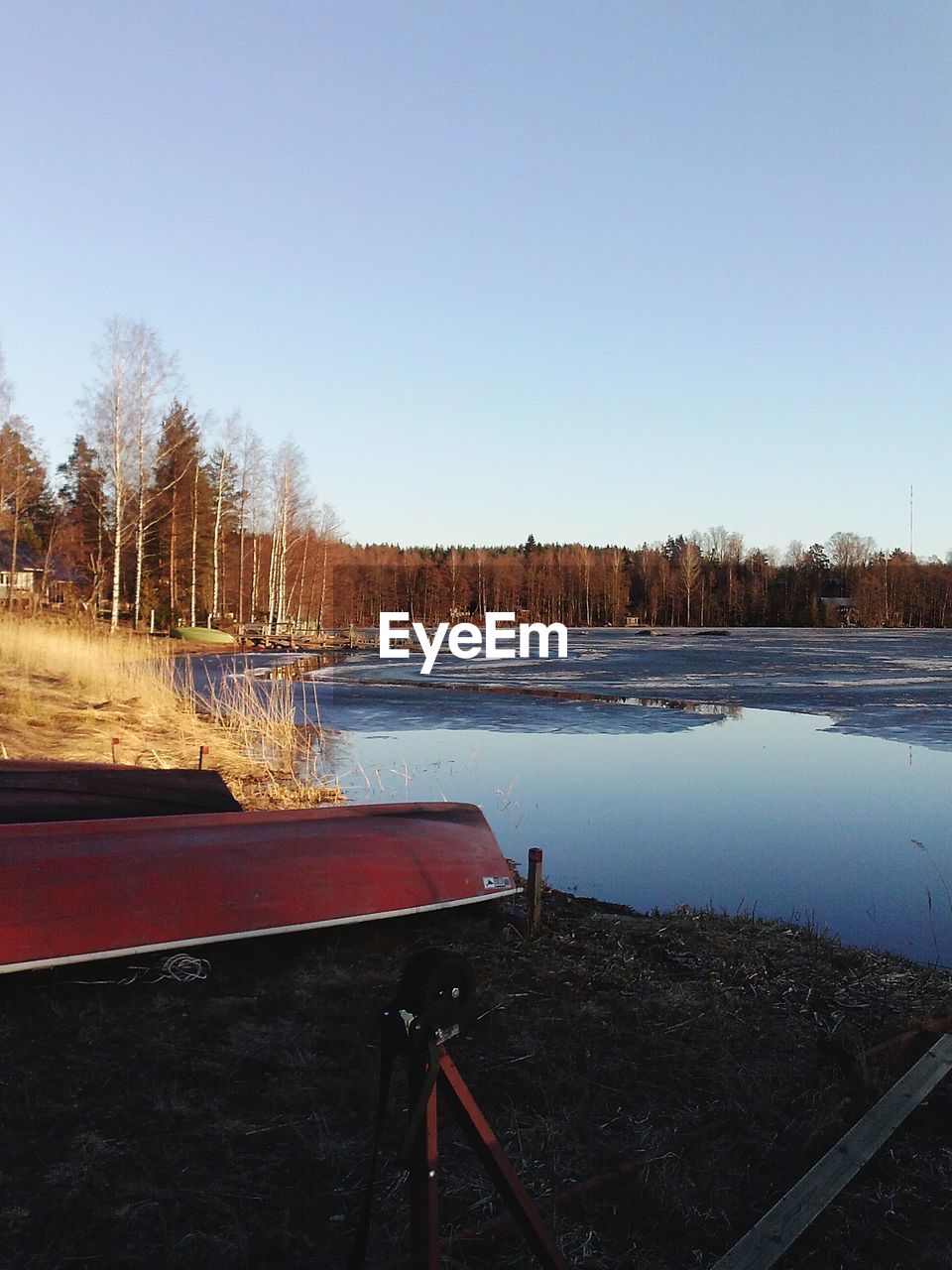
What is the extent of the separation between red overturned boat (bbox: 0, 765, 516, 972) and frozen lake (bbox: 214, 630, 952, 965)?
163 centimetres

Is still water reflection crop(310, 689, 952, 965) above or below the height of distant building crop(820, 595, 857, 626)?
below

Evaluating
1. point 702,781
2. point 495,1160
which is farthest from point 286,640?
point 495,1160

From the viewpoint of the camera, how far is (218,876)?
4.99 metres

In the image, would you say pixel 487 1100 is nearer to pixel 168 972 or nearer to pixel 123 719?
pixel 168 972

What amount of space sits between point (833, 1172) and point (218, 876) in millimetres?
3229

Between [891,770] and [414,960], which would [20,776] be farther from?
[891,770]

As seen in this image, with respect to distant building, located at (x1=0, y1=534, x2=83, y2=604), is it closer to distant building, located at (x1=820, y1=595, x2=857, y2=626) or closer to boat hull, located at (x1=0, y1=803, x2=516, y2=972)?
boat hull, located at (x1=0, y1=803, x2=516, y2=972)

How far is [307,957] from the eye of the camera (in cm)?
506

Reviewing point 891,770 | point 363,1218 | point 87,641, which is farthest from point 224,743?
point 363,1218

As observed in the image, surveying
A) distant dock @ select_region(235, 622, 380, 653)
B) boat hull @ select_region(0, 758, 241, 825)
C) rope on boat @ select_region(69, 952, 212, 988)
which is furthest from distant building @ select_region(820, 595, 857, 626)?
rope on boat @ select_region(69, 952, 212, 988)

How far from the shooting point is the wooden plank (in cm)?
258

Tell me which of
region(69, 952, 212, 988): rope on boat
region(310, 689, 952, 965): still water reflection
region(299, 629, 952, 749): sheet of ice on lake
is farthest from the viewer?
region(299, 629, 952, 749): sheet of ice on lake

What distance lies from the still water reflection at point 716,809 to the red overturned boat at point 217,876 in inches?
62.9

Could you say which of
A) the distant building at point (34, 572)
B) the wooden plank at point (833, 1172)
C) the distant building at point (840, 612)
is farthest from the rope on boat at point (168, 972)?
the distant building at point (840, 612)
